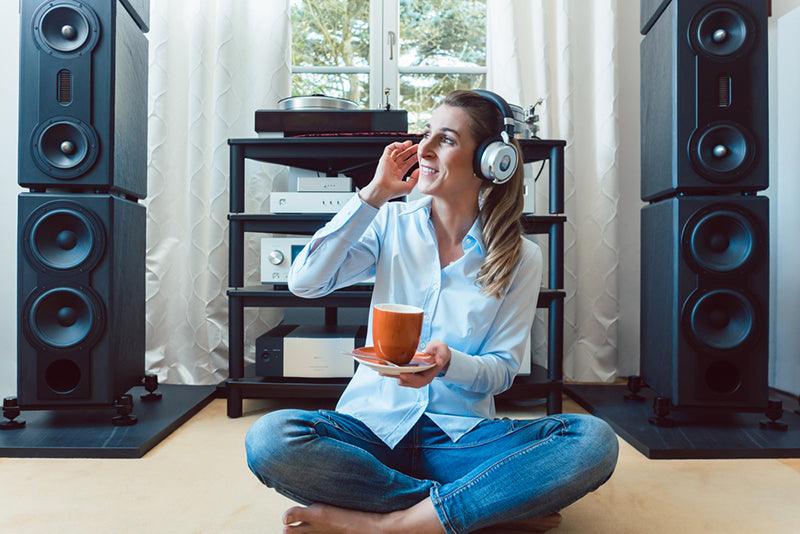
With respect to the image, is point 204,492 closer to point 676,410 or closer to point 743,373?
point 676,410

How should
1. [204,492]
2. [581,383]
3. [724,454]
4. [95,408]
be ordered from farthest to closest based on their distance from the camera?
[581,383], [95,408], [724,454], [204,492]

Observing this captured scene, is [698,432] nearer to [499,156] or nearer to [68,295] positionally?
[499,156]

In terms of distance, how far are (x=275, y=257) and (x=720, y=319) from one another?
1313mm

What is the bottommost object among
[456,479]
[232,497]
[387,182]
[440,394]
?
[232,497]

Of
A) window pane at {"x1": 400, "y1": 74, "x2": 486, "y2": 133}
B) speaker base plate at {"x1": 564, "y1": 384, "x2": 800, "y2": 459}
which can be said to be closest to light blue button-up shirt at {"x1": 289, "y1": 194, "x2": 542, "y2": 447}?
speaker base plate at {"x1": 564, "y1": 384, "x2": 800, "y2": 459}

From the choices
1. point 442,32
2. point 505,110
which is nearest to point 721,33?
point 505,110

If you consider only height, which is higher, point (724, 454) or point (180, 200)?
point (180, 200)

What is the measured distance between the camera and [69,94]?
65.1 inches

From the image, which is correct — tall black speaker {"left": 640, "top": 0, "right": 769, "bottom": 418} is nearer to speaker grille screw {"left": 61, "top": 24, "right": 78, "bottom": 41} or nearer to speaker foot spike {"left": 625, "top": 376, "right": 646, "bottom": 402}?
speaker foot spike {"left": 625, "top": 376, "right": 646, "bottom": 402}

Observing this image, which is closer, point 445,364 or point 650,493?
point 445,364

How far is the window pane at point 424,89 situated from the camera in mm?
2488

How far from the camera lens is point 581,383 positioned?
2334mm

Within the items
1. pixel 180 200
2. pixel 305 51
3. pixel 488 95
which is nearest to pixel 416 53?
pixel 305 51

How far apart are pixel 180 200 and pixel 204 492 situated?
4.18 feet
